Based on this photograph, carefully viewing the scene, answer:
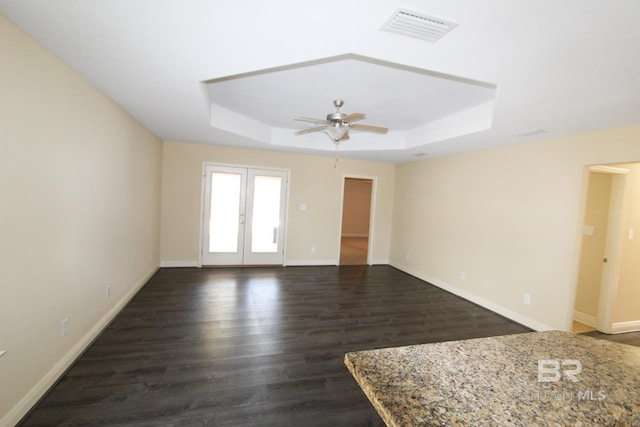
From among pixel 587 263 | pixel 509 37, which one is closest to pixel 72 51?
pixel 509 37

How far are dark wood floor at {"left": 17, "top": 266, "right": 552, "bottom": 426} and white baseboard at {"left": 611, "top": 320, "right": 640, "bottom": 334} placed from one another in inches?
49.0

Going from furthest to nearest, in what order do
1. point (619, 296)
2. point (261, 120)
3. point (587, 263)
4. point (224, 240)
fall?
point (224, 240) < point (261, 120) < point (587, 263) < point (619, 296)

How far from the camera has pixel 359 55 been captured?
190 cm

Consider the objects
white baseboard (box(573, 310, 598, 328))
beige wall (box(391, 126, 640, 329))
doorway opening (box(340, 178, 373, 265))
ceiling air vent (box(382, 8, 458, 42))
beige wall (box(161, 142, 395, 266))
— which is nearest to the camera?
ceiling air vent (box(382, 8, 458, 42))

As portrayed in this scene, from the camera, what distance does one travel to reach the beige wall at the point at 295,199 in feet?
17.6

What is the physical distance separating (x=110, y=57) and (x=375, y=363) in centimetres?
257

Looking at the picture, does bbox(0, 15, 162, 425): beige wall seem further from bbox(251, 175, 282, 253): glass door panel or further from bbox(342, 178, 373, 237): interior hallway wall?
bbox(342, 178, 373, 237): interior hallway wall

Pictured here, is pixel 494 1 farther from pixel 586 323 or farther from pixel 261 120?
pixel 586 323

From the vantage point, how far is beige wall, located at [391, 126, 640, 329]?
3250mm

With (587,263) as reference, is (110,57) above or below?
above

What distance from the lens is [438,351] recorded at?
1.12 m

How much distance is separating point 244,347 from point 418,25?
2927 mm

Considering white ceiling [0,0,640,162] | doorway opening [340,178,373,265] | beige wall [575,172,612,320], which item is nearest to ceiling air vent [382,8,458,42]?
white ceiling [0,0,640,162]

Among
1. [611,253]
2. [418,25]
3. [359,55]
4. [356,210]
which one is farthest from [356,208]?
[418,25]
